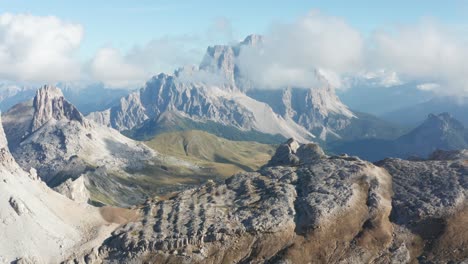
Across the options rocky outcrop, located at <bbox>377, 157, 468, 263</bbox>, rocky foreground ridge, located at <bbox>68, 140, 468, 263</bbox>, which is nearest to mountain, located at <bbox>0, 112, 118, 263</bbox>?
rocky foreground ridge, located at <bbox>68, 140, 468, 263</bbox>

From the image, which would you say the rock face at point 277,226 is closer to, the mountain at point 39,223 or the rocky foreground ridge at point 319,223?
the rocky foreground ridge at point 319,223

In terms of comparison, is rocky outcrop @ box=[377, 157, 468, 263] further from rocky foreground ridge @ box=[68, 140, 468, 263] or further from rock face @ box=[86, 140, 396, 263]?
rock face @ box=[86, 140, 396, 263]

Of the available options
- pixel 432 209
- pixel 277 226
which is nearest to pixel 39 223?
pixel 277 226

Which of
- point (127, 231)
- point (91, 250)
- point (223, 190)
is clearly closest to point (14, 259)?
point (91, 250)

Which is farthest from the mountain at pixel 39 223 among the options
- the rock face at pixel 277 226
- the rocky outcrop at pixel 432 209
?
the rocky outcrop at pixel 432 209

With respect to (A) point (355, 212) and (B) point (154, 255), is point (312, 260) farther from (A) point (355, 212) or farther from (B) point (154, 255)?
(B) point (154, 255)

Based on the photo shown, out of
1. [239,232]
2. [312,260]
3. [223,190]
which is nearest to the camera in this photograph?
[312,260]
